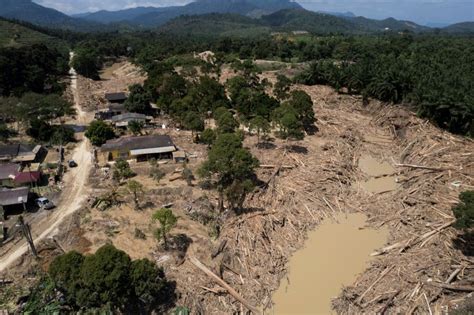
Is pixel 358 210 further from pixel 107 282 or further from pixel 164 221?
pixel 107 282

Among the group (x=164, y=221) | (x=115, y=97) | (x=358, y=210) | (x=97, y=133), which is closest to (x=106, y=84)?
(x=115, y=97)

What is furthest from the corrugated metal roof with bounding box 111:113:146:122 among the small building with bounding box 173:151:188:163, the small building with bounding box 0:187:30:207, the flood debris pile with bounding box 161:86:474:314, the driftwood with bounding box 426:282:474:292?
the driftwood with bounding box 426:282:474:292

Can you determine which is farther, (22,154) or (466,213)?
(22,154)

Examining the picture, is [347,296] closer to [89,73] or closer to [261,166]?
[261,166]

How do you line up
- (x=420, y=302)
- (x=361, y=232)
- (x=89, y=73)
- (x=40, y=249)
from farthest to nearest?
(x=89, y=73) < (x=361, y=232) < (x=40, y=249) < (x=420, y=302)

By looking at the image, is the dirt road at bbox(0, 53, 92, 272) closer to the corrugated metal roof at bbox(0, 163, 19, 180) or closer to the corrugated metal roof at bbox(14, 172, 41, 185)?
the corrugated metal roof at bbox(14, 172, 41, 185)

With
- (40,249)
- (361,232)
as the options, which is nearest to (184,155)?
(40,249)
